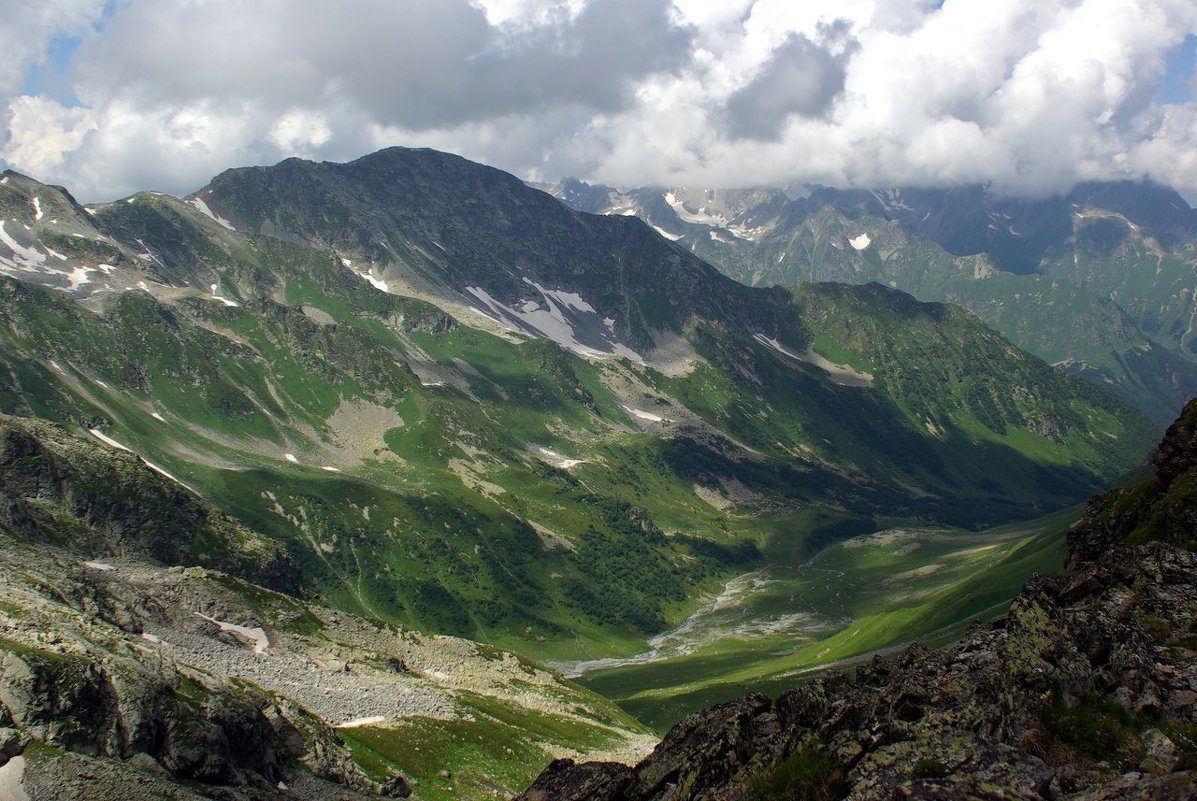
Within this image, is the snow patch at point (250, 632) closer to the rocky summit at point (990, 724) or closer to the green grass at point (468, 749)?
the green grass at point (468, 749)

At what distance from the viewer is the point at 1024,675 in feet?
98.3

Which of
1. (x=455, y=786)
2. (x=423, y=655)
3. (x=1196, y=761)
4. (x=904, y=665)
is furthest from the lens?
(x=423, y=655)

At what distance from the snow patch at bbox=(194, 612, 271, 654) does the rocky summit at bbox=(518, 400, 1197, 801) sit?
57.1 m

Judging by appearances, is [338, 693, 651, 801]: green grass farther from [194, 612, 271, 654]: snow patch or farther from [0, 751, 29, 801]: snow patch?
[0, 751, 29, 801]: snow patch

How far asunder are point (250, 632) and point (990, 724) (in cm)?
7624

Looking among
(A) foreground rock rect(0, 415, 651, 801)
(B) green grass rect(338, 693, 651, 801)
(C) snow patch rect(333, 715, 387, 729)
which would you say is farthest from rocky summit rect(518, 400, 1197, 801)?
(C) snow patch rect(333, 715, 387, 729)

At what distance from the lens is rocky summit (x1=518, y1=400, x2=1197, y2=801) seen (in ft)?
78.1

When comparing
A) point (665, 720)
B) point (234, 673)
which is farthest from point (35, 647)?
point (665, 720)

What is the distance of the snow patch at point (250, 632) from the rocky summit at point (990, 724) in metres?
57.1

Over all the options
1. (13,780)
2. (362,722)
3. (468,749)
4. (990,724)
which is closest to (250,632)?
(362,722)

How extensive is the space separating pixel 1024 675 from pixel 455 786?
46805mm

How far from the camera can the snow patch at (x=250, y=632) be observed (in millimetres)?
83375

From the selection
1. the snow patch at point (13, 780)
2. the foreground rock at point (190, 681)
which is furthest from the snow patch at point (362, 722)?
the snow patch at point (13, 780)

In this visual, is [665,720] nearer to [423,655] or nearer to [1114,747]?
[423,655]
